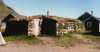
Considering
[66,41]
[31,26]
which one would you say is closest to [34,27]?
[31,26]

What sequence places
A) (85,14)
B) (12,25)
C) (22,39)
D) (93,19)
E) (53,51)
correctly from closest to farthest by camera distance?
(53,51) < (22,39) < (12,25) < (93,19) < (85,14)

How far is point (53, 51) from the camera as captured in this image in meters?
20.6

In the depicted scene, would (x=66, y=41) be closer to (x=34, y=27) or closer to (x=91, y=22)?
(x=34, y=27)

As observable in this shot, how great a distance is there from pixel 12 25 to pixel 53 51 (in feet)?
57.5

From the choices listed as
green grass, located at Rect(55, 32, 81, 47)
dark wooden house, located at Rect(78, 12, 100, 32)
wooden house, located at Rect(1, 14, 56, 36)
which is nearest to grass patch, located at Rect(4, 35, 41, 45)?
green grass, located at Rect(55, 32, 81, 47)

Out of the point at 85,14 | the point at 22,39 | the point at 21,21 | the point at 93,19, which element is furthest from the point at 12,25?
the point at 85,14

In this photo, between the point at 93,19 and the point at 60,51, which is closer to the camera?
the point at 60,51

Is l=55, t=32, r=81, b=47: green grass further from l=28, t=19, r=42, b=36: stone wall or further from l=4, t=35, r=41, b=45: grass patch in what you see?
l=28, t=19, r=42, b=36: stone wall

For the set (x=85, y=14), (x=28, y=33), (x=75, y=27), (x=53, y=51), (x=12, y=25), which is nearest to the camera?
(x=53, y=51)

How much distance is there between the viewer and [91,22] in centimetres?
5584

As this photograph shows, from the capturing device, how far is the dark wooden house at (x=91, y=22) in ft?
171

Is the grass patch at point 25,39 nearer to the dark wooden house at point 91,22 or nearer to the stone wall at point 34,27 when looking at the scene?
the stone wall at point 34,27

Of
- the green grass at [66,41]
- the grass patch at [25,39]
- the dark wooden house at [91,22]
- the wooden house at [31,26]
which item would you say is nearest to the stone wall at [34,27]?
the wooden house at [31,26]

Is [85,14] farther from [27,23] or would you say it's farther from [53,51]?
[53,51]
